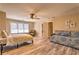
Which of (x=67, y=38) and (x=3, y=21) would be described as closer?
(x=3, y=21)

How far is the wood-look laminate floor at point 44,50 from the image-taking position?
3.40 meters

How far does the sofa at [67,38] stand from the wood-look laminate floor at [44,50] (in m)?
0.13

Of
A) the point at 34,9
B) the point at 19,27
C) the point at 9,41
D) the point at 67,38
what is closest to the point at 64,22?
the point at 67,38

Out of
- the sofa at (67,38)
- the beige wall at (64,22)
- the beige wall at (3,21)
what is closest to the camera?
the beige wall at (3,21)

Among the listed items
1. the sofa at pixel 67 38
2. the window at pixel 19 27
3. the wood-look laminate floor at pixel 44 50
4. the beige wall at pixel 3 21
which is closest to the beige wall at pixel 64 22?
the sofa at pixel 67 38

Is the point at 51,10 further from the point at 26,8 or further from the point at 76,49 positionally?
the point at 76,49

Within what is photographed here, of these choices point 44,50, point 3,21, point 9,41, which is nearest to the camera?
point 3,21

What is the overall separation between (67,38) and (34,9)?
1.25 m

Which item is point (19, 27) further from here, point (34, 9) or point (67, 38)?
point (67, 38)

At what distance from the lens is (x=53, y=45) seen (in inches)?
146

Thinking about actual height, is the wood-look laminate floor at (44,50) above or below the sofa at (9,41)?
below

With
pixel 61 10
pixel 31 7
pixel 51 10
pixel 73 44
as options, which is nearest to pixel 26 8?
pixel 31 7

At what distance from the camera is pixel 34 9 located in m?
3.30

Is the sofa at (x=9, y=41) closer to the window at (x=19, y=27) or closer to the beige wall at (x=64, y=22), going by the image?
the window at (x=19, y=27)
